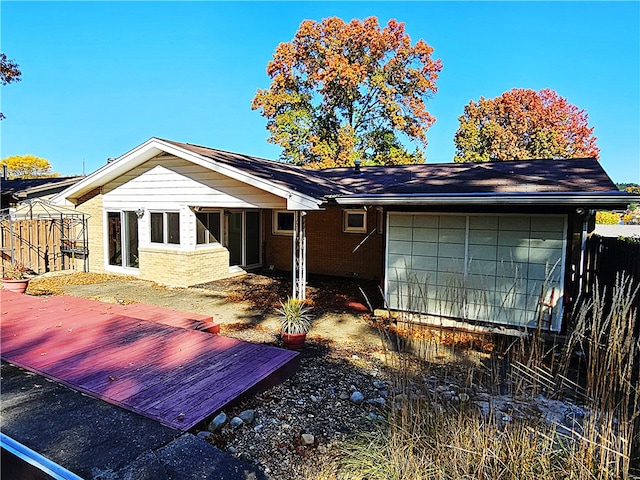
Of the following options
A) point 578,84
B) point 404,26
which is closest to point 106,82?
point 404,26

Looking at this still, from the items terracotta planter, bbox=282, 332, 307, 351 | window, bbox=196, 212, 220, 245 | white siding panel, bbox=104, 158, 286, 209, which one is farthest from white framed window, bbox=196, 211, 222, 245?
terracotta planter, bbox=282, 332, 307, 351

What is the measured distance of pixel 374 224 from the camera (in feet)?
37.8

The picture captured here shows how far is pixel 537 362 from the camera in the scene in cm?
230

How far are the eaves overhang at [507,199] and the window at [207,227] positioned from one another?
16.7 ft

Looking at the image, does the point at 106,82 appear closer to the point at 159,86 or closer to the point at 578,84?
the point at 159,86

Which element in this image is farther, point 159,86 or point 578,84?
point 578,84

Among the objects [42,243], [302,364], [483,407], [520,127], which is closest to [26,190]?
[42,243]

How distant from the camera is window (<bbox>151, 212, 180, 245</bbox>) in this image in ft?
35.0

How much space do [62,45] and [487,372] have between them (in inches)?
553

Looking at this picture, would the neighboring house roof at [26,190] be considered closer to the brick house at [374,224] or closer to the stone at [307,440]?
the brick house at [374,224]

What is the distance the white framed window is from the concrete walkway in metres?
7.12

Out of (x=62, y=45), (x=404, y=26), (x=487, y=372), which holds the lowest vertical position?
(x=487, y=372)

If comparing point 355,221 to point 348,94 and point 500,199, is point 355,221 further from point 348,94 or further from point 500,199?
point 348,94

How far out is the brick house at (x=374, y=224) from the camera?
6090mm
